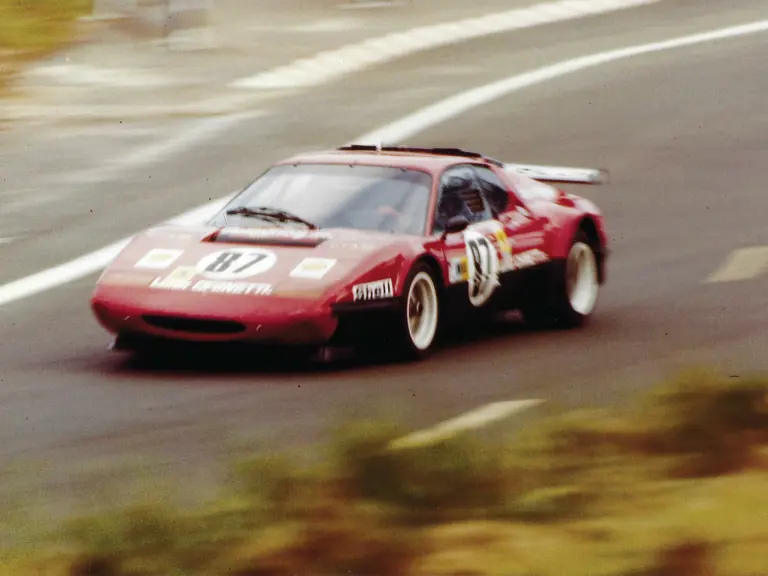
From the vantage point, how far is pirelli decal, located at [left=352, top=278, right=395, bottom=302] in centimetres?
1072

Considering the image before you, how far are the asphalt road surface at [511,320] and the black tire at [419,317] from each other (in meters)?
0.17

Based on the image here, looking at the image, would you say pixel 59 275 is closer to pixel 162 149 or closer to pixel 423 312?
pixel 423 312

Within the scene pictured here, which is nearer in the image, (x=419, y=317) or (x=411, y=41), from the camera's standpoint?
(x=419, y=317)

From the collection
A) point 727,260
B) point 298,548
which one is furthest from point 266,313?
point 727,260

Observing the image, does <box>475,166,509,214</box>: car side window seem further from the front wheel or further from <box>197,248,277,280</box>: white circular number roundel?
<box>197,248,277,280</box>: white circular number roundel

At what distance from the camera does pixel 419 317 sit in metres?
11.4

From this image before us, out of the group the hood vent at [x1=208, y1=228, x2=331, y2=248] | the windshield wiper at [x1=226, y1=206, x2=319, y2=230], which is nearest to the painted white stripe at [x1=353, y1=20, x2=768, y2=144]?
the windshield wiper at [x1=226, y1=206, x2=319, y2=230]

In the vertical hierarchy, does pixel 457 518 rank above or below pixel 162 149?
above

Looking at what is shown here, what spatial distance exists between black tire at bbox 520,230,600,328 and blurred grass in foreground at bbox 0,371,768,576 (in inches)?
234

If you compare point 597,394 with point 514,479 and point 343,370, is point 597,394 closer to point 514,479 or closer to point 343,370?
point 343,370

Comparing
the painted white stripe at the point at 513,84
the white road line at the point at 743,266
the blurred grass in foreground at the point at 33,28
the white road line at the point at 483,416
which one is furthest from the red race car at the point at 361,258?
the blurred grass in foreground at the point at 33,28

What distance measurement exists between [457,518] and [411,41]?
2206 centimetres

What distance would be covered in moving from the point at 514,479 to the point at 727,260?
10097mm

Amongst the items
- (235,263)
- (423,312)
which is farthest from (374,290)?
(235,263)
